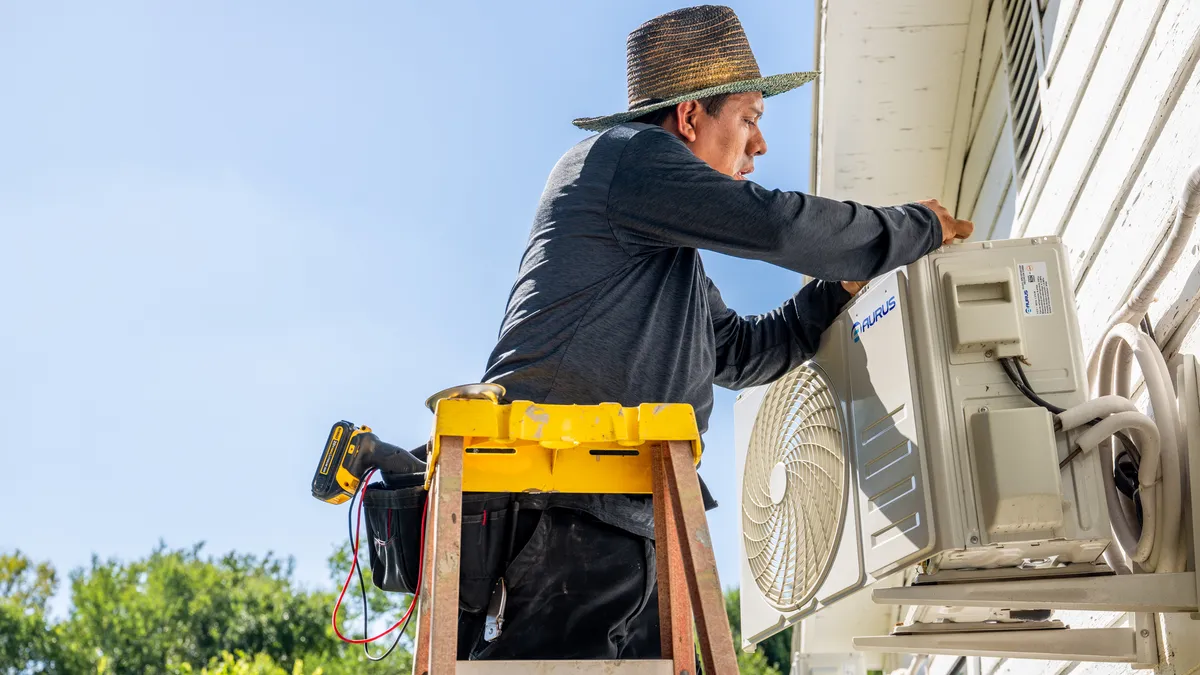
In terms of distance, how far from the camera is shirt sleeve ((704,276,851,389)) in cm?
288

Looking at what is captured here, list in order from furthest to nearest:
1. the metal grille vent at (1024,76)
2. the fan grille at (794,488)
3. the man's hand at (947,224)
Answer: the metal grille vent at (1024,76), the fan grille at (794,488), the man's hand at (947,224)

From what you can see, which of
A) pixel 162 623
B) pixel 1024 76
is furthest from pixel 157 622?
pixel 1024 76

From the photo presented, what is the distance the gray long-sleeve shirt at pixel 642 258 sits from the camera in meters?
2.37

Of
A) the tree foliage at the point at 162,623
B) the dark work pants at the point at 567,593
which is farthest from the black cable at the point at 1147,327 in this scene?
the tree foliage at the point at 162,623

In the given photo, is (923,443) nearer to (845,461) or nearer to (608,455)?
(845,461)

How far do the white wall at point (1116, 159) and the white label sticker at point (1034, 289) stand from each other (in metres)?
0.26

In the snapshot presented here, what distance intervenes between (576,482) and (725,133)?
1.05 meters

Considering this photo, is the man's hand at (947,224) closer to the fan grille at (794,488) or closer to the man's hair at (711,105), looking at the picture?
the fan grille at (794,488)

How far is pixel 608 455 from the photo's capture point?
223cm

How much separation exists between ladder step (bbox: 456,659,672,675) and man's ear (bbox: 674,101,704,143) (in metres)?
1.32

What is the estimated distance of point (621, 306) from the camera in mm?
2473

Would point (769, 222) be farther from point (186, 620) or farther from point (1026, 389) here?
point (186, 620)

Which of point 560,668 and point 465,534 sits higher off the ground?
point 465,534

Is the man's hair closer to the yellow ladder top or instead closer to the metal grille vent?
the yellow ladder top
